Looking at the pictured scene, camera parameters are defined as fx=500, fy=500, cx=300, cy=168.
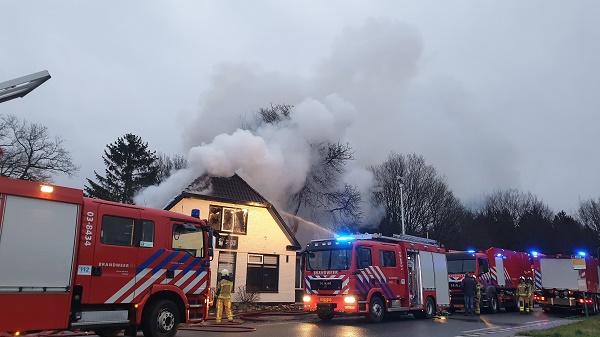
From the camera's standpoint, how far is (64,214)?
8.72 m

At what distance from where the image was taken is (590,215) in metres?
62.3

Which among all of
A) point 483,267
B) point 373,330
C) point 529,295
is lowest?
point 373,330

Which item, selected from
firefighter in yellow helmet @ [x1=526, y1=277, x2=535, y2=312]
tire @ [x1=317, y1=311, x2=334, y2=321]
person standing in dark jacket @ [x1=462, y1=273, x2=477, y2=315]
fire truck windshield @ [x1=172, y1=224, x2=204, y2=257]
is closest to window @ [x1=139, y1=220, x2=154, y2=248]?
fire truck windshield @ [x1=172, y1=224, x2=204, y2=257]

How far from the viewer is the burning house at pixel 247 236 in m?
22.0

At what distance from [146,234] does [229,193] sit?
12.9m

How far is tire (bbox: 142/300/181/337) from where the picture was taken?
9688 mm

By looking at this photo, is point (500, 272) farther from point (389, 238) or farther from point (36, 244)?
point (36, 244)

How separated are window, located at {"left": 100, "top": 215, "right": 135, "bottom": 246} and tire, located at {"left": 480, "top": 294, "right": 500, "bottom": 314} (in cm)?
1751

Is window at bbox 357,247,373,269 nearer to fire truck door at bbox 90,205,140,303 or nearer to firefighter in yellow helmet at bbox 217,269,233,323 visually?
firefighter in yellow helmet at bbox 217,269,233,323

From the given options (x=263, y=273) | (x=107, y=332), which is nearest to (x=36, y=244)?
(x=107, y=332)

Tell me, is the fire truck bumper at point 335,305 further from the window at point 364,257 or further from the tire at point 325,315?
the window at point 364,257

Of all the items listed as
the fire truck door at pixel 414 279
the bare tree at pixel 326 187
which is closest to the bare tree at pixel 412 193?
the bare tree at pixel 326 187

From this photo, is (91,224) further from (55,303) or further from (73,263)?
(55,303)

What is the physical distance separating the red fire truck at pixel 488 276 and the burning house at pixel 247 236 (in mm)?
7576
